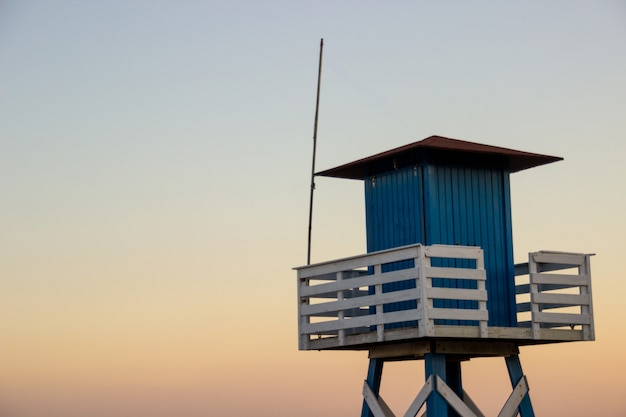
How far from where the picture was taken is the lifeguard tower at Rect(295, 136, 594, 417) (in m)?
21.1

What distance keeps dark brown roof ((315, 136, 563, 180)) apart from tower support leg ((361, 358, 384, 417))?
11.4 ft

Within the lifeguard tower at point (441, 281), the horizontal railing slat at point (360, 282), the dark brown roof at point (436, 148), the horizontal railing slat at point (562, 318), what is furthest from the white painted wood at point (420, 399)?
the dark brown roof at point (436, 148)

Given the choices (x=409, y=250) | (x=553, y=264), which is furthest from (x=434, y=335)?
(x=553, y=264)

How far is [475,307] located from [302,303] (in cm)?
314

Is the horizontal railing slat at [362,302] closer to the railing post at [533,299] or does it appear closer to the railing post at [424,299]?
the railing post at [424,299]

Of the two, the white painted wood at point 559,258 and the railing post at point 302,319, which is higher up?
the white painted wood at point 559,258

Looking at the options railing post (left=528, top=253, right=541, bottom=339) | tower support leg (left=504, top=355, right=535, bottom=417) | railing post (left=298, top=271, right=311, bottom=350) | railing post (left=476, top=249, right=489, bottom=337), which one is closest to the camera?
railing post (left=476, top=249, right=489, bottom=337)

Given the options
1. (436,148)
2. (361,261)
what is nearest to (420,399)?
(361,261)

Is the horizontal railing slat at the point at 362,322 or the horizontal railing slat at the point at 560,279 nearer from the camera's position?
the horizontal railing slat at the point at 362,322

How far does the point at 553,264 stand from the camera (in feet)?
72.8

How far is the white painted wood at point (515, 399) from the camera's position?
2275 centimetres

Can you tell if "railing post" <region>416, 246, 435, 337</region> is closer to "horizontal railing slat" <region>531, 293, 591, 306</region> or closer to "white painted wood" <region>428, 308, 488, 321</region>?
"white painted wood" <region>428, 308, 488, 321</region>

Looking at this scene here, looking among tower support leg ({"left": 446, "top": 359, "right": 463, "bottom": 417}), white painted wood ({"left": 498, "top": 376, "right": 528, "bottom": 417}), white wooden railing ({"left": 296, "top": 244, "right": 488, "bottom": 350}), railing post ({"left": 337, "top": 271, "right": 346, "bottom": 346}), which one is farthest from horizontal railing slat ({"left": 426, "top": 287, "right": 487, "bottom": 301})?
tower support leg ({"left": 446, "top": 359, "right": 463, "bottom": 417})

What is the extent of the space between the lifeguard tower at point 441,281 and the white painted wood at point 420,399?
17 millimetres
